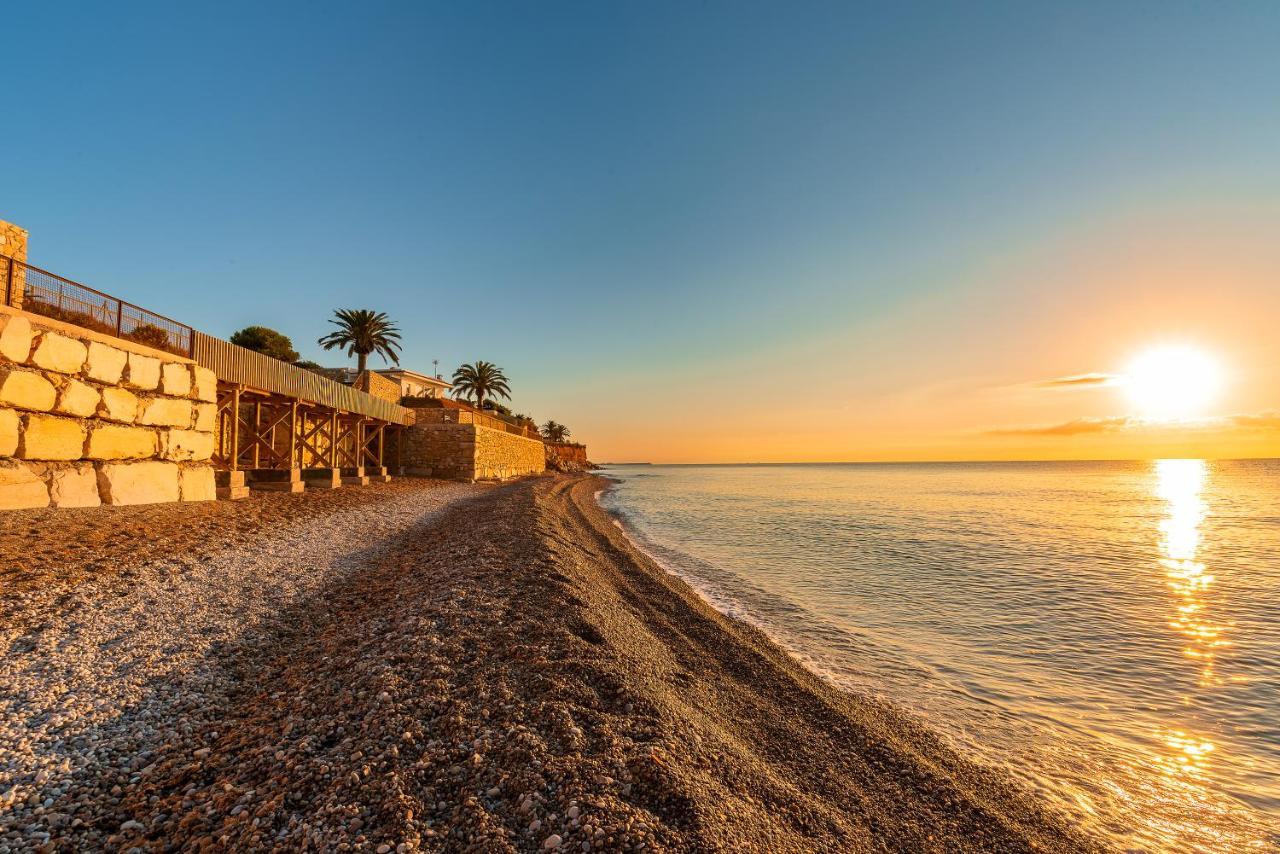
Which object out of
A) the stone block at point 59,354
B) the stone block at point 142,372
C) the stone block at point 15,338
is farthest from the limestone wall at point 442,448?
the stone block at point 15,338

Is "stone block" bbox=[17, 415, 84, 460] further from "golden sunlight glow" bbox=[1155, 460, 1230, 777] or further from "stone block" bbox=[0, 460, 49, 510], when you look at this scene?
"golden sunlight glow" bbox=[1155, 460, 1230, 777]

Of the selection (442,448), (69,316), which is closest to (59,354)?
(69,316)

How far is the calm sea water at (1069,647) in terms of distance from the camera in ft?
14.9

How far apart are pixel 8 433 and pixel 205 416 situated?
4162 mm

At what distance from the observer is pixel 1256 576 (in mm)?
13531

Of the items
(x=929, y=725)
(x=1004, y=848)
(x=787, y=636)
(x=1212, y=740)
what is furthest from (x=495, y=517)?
(x=1212, y=740)

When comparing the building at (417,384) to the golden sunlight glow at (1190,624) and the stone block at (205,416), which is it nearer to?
the stone block at (205,416)

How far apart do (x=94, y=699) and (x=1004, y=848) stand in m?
7.13

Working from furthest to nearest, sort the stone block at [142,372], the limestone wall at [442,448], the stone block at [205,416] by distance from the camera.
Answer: the limestone wall at [442,448] → the stone block at [205,416] → the stone block at [142,372]

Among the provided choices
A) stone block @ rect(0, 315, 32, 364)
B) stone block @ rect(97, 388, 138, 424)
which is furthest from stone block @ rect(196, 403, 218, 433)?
stone block @ rect(0, 315, 32, 364)

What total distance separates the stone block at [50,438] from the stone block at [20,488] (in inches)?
12.4

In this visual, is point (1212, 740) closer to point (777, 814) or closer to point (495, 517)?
point (777, 814)

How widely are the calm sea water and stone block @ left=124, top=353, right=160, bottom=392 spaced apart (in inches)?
544

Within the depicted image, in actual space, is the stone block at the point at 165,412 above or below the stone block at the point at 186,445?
above
